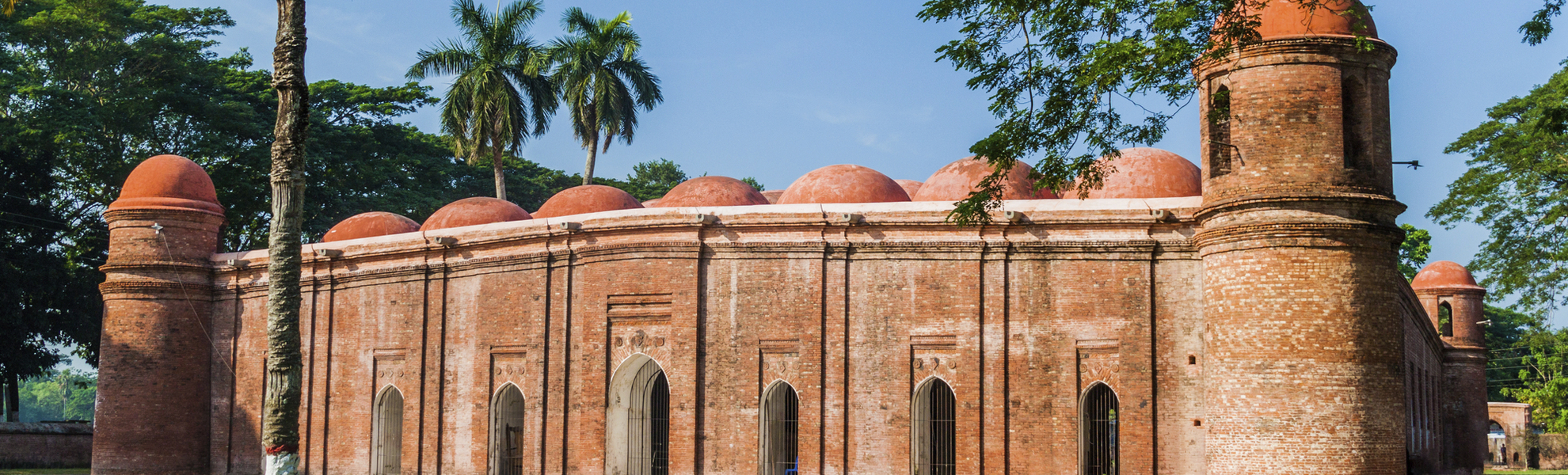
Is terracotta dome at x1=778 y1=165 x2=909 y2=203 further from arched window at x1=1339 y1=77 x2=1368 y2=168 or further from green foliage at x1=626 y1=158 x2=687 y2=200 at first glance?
green foliage at x1=626 y1=158 x2=687 y2=200

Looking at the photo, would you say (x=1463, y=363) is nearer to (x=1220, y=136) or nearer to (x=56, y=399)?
(x=1220, y=136)

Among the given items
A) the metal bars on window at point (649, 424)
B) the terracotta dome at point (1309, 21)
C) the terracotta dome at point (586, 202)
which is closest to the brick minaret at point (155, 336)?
the terracotta dome at point (586, 202)

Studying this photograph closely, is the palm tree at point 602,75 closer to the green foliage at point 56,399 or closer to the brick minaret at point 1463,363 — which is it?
the brick minaret at point 1463,363

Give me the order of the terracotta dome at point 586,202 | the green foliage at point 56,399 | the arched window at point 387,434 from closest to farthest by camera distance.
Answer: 1. the terracotta dome at point 586,202
2. the arched window at point 387,434
3. the green foliage at point 56,399

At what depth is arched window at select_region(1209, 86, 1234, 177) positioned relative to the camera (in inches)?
630

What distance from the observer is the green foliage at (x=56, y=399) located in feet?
361

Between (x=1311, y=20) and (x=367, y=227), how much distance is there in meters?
16.3

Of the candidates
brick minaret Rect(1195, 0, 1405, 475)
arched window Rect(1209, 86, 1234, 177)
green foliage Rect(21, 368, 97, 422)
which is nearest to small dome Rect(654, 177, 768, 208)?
arched window Rect(1209, 86, 1234, 177)

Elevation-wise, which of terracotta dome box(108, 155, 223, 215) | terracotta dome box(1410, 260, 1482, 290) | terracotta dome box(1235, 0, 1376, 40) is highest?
terracotta dome box(1235, 0, 1376, 40)

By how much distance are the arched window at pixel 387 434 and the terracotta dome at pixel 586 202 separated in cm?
394

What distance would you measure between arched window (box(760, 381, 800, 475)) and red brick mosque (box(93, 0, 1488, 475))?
0.05 metres

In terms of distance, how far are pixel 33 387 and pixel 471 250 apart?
119625 mm

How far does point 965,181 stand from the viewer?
2008cm

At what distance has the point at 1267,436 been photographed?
15.1m
